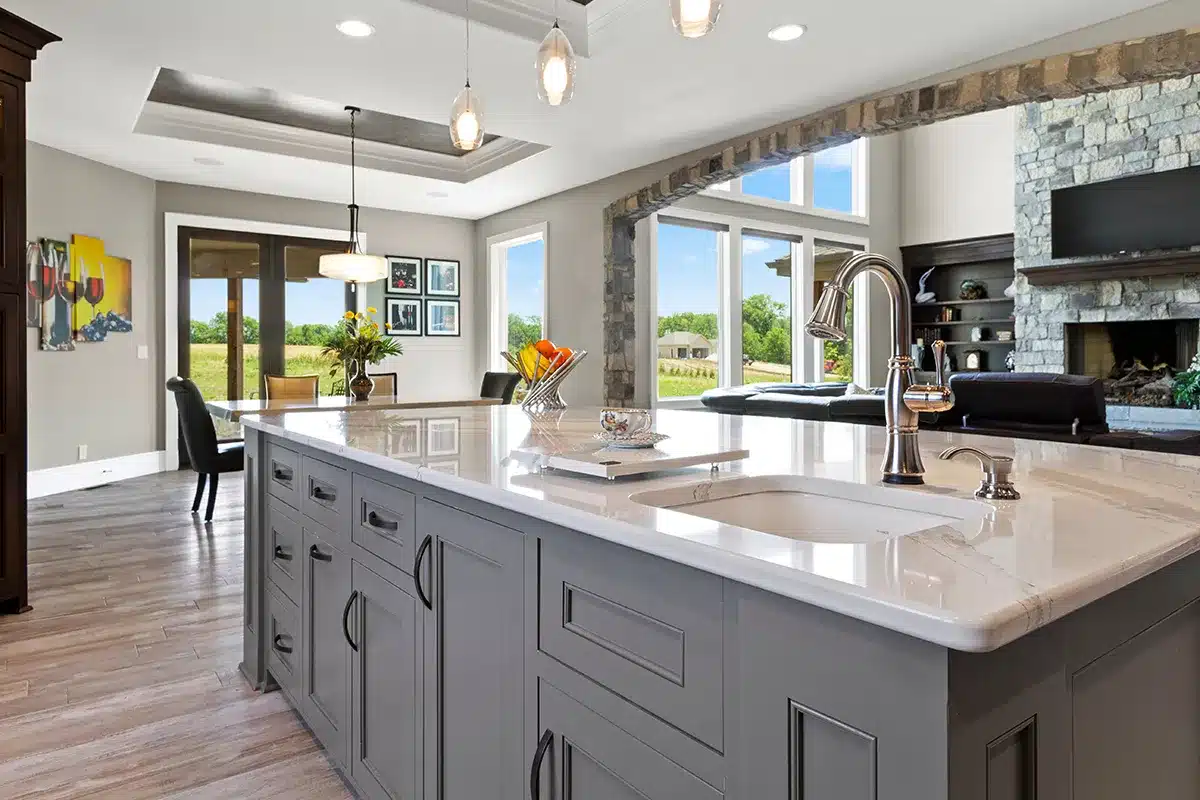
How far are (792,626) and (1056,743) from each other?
0.90 ft

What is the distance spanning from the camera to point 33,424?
19.0 ft

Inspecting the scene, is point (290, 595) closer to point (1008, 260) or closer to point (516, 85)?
point (516, 85)

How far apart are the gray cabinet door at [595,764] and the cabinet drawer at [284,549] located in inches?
48.2

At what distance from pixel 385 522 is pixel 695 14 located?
1518 mm

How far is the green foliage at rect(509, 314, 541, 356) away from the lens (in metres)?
8.34

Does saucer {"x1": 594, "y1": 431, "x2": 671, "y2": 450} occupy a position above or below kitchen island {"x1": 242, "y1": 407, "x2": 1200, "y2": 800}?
above

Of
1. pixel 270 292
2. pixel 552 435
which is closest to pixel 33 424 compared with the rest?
pixel 270 292

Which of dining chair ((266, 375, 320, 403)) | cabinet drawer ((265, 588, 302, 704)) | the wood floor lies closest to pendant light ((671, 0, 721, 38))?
cabinet drawer ((265, 588, 302, 704))

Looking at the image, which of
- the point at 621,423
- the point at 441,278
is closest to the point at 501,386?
the point at 441,278

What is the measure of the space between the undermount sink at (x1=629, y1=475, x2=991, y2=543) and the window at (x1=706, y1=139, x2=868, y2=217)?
6805mm

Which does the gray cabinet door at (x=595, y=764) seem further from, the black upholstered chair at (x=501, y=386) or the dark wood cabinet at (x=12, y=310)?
the black upholstered chair at (x=501, y=386)

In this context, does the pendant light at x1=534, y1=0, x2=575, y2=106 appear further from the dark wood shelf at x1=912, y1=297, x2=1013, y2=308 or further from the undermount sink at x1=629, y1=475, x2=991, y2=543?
the dark wood shelf at x1=912, y1=297, x2=1013, y2=308

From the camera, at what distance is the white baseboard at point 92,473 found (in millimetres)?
5797

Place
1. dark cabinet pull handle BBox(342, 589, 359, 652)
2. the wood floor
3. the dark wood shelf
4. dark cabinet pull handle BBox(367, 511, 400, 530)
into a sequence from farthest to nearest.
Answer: the dark wood shelf
the wood floor
dark cabinet pull handle BBox(342, 589, 359, 652)
dark cabinet pull handle BBox(367, 511, 400, 530)
